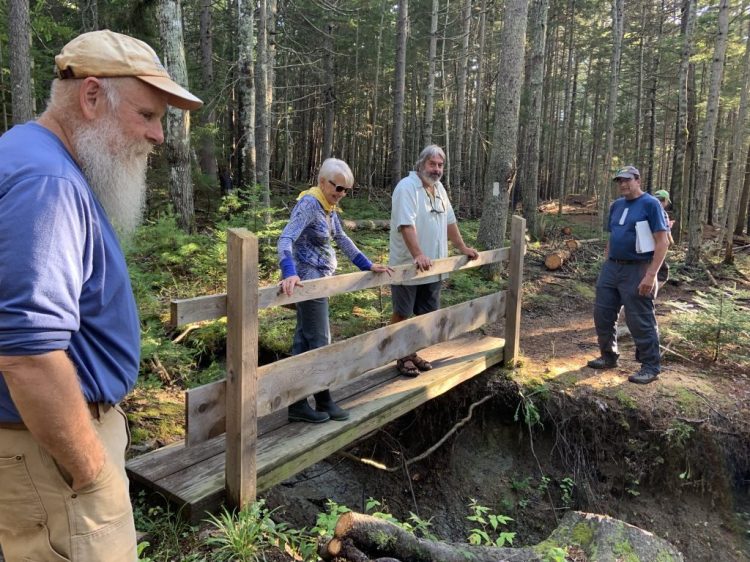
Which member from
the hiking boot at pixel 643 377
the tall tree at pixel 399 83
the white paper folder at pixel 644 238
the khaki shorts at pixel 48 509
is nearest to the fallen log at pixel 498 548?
the khaki shorts at pixel 48 509

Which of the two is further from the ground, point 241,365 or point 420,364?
point 241,365

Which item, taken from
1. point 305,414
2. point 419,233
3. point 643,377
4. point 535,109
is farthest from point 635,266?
point 535,109

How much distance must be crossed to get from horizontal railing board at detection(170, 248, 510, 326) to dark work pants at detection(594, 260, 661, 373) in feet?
6.77

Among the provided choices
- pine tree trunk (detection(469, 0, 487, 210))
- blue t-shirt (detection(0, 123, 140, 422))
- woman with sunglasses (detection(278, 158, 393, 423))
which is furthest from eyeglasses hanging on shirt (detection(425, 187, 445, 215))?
pine tree trunk (detection(469, 0, 487, 210))

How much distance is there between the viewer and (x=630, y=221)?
559 cm

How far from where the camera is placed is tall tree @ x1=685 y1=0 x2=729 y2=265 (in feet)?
39.8

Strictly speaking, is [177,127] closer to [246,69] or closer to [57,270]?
[246,69]

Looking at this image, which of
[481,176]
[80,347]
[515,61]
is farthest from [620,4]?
[80,347]

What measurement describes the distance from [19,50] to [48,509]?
1147 centimetres

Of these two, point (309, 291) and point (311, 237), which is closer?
point (309, 291)

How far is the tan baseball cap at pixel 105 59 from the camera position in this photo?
1454 millimetres

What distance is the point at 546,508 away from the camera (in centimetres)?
507

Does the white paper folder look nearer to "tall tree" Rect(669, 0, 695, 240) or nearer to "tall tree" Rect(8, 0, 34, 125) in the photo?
"tall tree" Rect(8, 0, 34, 125)

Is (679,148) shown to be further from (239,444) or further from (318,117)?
(318,117)
